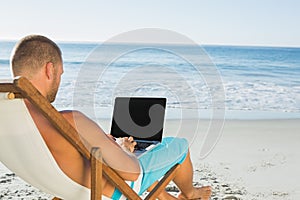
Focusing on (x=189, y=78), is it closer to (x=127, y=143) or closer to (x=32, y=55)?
(x=127, y=143)

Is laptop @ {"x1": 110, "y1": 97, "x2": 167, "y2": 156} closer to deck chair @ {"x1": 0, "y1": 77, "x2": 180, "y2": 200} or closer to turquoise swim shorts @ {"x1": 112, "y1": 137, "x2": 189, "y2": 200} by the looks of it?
turquoise swim shorts @ {"x1": 112, "y1": 137, "x2": 189, "y2": 200}

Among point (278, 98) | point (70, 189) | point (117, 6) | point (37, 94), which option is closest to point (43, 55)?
point (37, 94)

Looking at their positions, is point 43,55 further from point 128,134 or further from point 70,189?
point 128,134

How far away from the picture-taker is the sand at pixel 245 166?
3.68 meters

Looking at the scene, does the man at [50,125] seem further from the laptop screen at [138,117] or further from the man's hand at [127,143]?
the laptop screen at [138,117]

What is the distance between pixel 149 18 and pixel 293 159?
16.7m

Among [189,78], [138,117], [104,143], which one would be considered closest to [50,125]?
[104,143]

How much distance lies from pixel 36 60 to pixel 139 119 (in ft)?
3.28

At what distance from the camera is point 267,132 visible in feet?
19.9

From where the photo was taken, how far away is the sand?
3.68 metres

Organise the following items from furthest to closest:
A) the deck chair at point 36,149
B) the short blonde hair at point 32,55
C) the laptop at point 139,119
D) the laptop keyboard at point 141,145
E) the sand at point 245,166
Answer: the sand at point 245,166 < the laptop at point 139,119 < the laptop keyboard at point 141,145 < the short blonde hair at point 32,55 < the deck chair at point 36,149

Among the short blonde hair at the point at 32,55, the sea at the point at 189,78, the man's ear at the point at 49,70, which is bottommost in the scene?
the sea at the point at 189,78

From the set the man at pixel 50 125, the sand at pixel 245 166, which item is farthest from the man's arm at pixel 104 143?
the sand at pixel 245 166

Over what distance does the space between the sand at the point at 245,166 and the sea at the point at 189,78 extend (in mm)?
413
